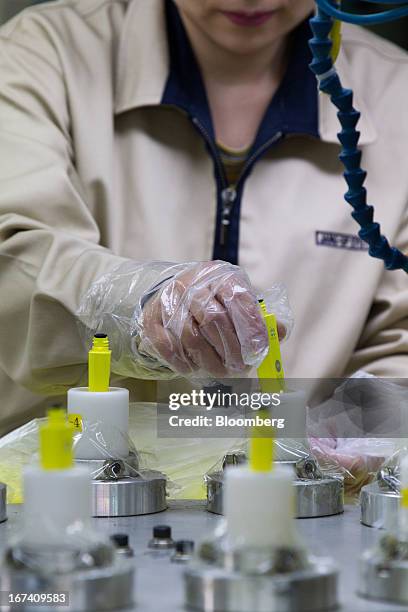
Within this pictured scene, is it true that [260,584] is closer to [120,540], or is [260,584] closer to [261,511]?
[261,511]

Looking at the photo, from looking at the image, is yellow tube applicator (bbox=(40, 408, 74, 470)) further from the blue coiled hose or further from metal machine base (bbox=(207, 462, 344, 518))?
the blue coiled hose

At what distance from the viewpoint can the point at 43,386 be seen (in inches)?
60.1

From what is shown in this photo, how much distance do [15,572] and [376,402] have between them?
0.94 meters

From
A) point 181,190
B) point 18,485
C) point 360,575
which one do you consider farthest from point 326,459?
point 181,190

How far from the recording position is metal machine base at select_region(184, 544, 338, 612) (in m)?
0.57

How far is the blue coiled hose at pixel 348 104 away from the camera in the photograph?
94 cm

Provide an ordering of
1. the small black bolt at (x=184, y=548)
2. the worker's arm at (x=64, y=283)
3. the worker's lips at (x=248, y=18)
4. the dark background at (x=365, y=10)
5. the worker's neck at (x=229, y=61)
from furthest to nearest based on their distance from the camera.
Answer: the dark background at (x=365, y=10) → the worker's neck at (x=229, y=61) → the worker's lips at (x=248, y=18) → the worker's arm at (x=64, y=283) → the small black bolt at (x=184, y=548)

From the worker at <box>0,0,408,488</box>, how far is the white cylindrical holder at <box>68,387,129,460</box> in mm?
613

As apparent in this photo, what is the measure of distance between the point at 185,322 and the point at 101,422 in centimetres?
25

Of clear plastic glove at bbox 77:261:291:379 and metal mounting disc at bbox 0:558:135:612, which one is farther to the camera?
clear plastic glove at bbox 77:261:291:379

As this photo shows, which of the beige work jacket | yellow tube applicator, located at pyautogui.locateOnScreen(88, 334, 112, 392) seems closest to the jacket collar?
the beige work jacket

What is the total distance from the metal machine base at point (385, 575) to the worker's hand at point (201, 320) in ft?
1.57

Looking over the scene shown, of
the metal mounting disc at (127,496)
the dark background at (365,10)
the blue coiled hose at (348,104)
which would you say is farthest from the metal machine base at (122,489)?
the dark background at (365,10)

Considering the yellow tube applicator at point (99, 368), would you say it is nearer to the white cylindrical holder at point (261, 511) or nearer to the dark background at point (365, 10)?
the white cylindrical holder at point (261, 511)
